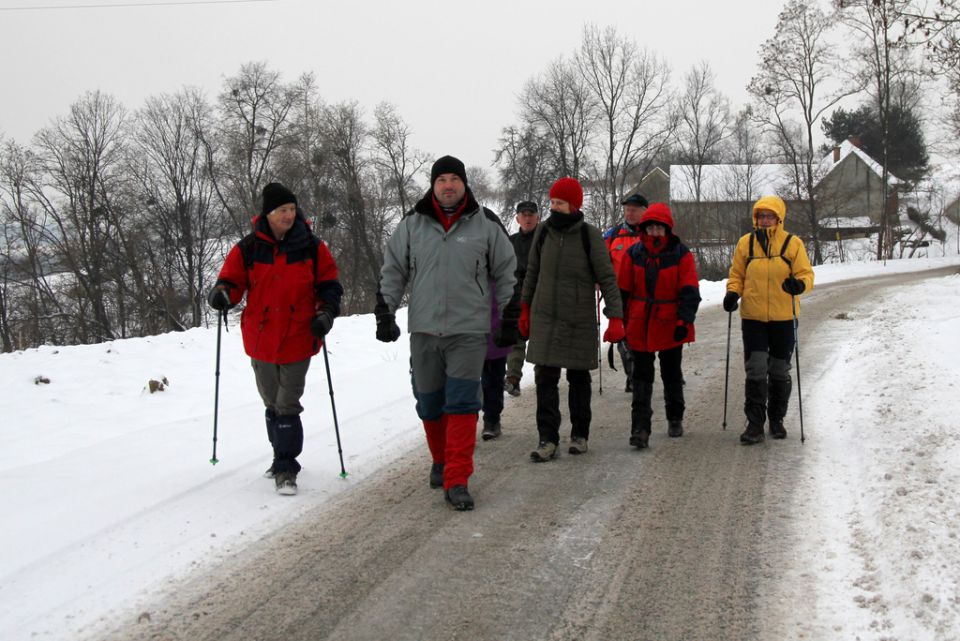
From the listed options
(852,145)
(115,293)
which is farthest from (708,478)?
(852,145)

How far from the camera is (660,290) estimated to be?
6449mm

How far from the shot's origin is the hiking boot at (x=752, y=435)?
629cm

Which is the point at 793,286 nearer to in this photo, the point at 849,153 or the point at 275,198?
the point at 275,198

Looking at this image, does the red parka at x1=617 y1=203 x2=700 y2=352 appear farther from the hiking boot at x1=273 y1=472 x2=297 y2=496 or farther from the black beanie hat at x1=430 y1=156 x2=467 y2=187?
the hiking boot at x1=273 y1=472 x2=297 y2=496

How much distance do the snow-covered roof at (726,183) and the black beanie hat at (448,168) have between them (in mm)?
52017

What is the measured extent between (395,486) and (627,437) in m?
2.19

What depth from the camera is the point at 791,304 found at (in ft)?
20.8

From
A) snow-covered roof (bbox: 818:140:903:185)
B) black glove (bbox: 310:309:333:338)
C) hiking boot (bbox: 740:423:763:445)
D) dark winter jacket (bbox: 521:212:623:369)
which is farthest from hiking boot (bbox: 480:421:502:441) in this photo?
snow-covered roof (bbox: 818:140:903:185)

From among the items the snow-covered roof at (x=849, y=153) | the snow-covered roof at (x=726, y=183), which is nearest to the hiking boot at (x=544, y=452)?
the snow-covered roof at (x=726, y=183)

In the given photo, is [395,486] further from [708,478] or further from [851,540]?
[851,540]

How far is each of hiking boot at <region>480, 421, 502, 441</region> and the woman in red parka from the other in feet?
3.78

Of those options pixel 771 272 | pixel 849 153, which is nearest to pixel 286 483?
pixel 771 272

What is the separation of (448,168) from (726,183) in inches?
2168

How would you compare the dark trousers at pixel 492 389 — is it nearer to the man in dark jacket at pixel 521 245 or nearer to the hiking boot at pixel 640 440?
the man in dark jacket at pixel 521 245
